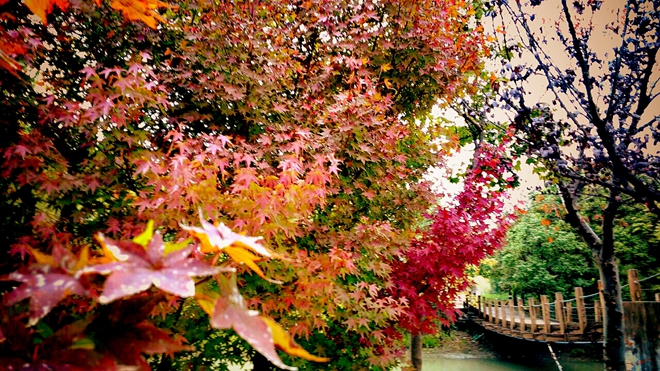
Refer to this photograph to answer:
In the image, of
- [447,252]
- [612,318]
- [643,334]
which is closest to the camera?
[447,252]

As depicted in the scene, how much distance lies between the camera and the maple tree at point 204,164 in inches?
21.2

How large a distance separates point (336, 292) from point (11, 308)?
7.93ft

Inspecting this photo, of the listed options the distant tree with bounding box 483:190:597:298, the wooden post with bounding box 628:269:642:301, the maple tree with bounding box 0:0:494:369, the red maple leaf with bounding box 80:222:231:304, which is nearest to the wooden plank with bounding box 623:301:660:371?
the wooden post with bounding box 628:269:642:301

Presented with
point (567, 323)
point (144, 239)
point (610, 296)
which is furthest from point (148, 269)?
point (567, 323)

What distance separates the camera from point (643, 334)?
7.32 m

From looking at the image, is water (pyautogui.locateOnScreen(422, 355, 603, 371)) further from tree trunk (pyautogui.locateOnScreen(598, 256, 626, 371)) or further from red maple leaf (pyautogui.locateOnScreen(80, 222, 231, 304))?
red maple leaf (pyautogui.locateOnScreen(80, 222, 231, 304))

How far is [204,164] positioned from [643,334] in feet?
30.6

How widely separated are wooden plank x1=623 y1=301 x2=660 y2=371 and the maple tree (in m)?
5.86

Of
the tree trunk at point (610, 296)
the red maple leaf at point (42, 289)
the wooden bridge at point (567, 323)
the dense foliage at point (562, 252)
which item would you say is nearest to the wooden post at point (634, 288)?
the wooden bridge at point (567, 323)

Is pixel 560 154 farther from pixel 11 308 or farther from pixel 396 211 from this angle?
pixel 11 308

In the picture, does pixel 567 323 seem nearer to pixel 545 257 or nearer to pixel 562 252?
pixel 562 252

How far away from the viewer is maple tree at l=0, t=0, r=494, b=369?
1.77ft

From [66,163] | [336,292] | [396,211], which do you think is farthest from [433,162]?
[66,163]

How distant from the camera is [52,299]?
460 millimetres
